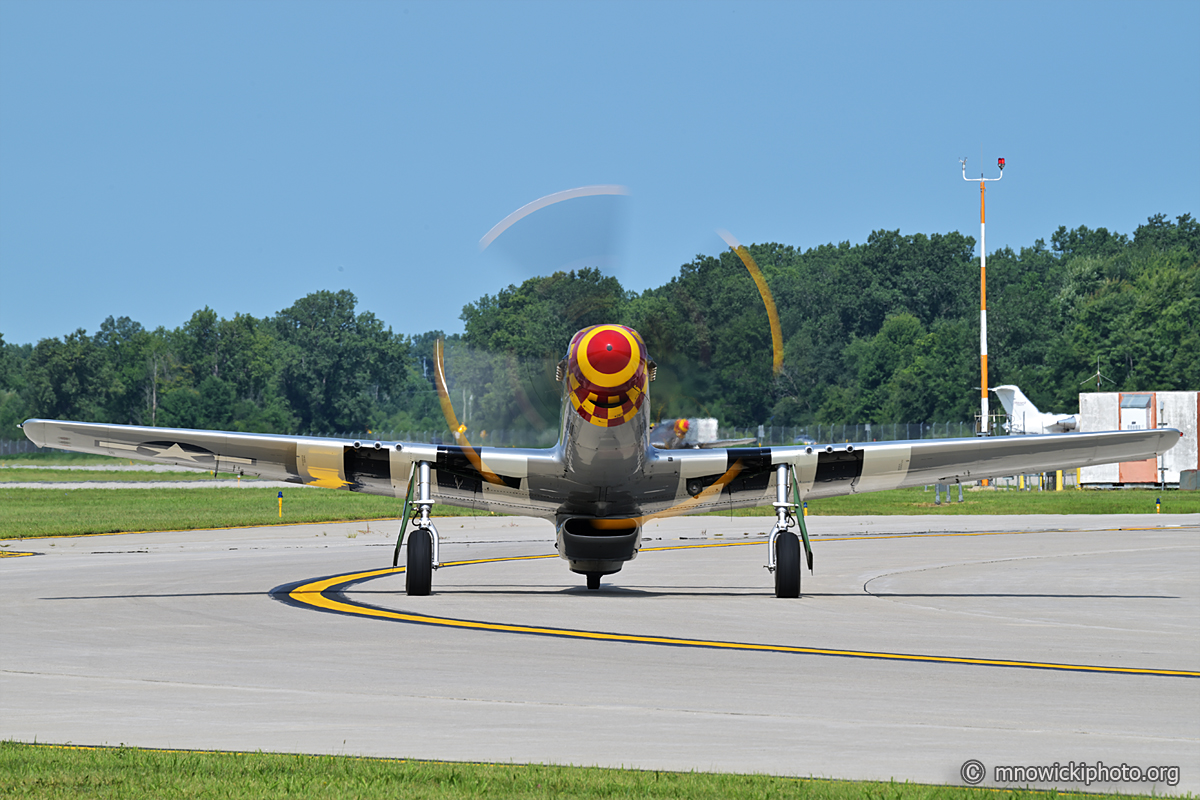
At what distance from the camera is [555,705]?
30.4ft

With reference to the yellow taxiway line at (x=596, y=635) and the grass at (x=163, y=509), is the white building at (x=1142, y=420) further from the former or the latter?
the yellow taxiway line at (x=596, y=635)

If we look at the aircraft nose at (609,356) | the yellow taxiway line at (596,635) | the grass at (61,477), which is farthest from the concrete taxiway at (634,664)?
the grass at (61,477)

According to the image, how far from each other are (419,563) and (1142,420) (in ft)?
181

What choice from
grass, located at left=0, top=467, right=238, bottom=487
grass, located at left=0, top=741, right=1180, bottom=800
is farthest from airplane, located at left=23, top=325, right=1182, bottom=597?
grass, located at left=0, top=467, right=238, bottom=487

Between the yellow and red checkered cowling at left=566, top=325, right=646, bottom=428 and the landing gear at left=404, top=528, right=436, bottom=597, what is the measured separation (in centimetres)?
337

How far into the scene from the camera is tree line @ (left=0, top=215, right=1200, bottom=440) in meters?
111

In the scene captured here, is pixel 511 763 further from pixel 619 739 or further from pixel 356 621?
pixel 356 621

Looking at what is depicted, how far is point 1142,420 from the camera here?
64.2 metres

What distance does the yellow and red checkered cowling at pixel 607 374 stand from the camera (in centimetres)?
1522

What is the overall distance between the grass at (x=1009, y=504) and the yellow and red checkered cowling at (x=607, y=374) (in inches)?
1068

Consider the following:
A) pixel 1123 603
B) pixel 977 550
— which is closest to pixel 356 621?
pixel 1123 603

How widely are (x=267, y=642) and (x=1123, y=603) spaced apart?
1167 cm

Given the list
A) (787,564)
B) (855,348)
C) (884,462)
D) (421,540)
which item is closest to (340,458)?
(421,540)

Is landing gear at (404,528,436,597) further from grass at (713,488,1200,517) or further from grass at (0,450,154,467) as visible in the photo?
grass at (0,450,154,467)
